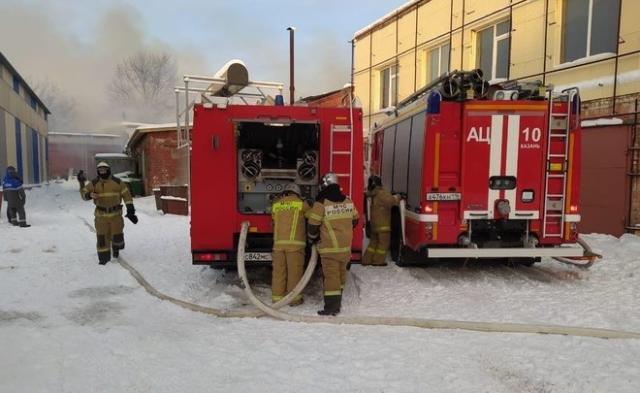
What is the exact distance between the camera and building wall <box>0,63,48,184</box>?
2389 centimetres

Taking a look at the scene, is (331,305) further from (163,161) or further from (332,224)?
(163,161)

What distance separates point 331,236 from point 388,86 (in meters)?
12.7

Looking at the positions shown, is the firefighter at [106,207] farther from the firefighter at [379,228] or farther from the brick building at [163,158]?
the brick building at [163,158]

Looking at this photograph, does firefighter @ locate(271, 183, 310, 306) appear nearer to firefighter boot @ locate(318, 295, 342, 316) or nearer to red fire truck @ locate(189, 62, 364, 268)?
firefighter boot @ locate(318, 295, 342, 316)

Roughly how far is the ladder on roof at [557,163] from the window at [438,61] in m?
7.87

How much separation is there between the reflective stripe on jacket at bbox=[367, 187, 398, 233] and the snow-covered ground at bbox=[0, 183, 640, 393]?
2.23ft

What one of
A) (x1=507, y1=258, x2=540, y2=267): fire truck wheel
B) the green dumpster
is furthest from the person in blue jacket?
the green dumpster

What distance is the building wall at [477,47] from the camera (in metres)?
8.59

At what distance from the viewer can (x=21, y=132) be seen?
94.1 ft

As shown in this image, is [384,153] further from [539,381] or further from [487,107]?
[539,381]

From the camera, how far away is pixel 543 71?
1020 centimetres

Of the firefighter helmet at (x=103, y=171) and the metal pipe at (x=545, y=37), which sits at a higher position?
the metal pipe at (x=545, y=37)

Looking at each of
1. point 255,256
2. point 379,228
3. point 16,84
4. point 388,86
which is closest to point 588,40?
point 379,228

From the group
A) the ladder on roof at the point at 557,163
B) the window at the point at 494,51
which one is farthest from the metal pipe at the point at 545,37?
the ladder on roof at the point at 557,163
